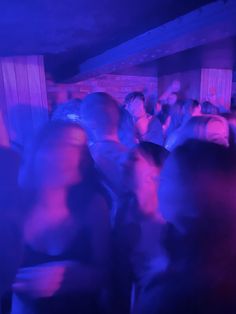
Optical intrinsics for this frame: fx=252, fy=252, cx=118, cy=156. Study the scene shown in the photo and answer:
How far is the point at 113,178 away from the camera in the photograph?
1.35 m

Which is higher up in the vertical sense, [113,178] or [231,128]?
[231,128]

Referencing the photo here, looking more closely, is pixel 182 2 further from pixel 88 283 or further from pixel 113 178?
pixel 88 283

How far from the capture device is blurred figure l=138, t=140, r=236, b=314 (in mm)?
790

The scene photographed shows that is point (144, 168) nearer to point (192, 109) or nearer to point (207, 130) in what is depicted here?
point (207, 130)

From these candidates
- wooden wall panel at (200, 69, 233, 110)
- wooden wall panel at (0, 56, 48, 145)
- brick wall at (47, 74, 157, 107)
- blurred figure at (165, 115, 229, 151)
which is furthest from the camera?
wooden wall panel at (200, 69, 233, 110)

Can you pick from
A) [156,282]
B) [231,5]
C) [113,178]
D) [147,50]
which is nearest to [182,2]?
[231,5]

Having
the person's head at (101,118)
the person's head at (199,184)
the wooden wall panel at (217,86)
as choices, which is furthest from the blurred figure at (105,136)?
the wooden wall panel at (217,86)

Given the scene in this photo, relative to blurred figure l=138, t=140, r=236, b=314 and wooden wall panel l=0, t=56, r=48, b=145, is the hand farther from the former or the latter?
wooden wall panel l=0, t=56, r=48, b=145

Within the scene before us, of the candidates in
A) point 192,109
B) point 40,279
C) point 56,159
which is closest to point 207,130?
point 56,159

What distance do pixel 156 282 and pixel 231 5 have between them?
1297 mm

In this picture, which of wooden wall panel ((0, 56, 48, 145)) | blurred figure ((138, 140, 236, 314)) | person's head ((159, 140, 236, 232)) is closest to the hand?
blurred figure ((138, 140, 236, 314))

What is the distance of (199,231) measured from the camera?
82cm

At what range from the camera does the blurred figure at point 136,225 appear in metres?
1.07

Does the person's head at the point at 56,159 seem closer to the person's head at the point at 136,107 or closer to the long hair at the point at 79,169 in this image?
the long hair at the point at 79,169
